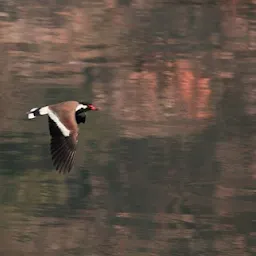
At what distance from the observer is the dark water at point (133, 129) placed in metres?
10.4

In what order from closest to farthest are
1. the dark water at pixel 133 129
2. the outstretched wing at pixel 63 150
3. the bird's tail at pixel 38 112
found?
the outstretched wing at pixel 63 150, the bird's tail at pixel 38 112, the dark water at pixel 133 129

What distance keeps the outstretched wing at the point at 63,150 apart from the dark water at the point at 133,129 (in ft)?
3.14

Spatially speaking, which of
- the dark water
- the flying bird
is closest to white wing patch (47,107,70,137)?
the flying bird

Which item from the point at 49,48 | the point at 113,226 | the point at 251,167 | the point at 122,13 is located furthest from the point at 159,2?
the point at 113,226

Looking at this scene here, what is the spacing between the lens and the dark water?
10414mm

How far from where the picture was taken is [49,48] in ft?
51.1

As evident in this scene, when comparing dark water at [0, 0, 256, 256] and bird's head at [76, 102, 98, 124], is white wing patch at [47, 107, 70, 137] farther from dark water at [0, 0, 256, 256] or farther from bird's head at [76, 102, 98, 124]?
dark water at [0, 0, 256, 256]

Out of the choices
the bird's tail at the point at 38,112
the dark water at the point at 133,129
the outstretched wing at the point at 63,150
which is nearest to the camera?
the outstretched wing at the point at 63,150

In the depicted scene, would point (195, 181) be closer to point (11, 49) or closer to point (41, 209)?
point (41, 209)

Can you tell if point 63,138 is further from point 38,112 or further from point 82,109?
point 38,112

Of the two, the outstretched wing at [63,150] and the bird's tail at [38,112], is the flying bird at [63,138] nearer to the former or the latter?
the outstretched wing at [63,150]

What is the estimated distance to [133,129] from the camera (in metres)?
12.6

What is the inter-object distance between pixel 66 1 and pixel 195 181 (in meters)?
7.05

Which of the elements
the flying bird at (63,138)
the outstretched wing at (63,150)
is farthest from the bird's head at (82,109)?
the outstretched wing at (63,150)
